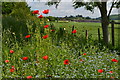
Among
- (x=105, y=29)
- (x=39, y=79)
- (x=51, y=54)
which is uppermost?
(x=105, y=29)

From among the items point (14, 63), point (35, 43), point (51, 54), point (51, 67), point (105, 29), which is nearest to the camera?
point (51, 67)

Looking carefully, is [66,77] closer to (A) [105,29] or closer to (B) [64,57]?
(B) [64,57]

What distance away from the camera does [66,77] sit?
3.59 m

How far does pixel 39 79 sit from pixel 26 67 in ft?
2.20

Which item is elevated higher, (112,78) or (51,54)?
(51,54)

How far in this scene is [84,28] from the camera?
7.41 metres

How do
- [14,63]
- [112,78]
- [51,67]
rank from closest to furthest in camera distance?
[112,78]
[51,67]
[14,63]

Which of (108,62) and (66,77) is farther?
(108,62)

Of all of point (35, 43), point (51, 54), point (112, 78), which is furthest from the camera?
point (35, 43)

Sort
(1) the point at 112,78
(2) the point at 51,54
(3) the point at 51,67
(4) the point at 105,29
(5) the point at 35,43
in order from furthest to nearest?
(4) the point at 105,29 → (5) the point at 35,43 → (2) the point at 51,54 → (3) the point at 51,67 → (1) the point at 112,78

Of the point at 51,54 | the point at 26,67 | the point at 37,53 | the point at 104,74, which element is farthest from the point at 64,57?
the point at 104,74

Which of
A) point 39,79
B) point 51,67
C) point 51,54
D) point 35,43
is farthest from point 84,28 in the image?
point 39,79

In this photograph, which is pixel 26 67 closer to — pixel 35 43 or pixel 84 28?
Result: pixel 35 43

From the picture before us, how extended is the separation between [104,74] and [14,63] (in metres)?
1.98
